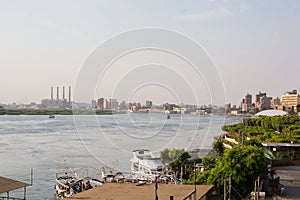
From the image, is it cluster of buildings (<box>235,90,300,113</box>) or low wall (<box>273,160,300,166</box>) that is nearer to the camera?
low wall (<box>273,160,300,166</box>)

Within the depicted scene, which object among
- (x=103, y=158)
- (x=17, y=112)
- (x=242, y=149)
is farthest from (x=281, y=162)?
(x=17, y=112)

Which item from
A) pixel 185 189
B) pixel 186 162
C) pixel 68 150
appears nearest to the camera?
pixel 185 189

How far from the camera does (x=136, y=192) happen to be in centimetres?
630

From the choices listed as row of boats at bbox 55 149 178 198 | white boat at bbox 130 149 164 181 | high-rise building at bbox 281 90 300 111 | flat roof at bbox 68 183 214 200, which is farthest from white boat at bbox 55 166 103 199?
high-rise building at bbox 281 90 300 111

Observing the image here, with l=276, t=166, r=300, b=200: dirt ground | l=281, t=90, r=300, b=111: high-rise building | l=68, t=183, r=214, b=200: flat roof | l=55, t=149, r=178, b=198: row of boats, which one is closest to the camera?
l=68, t=183, r=214, b=200: flat roof

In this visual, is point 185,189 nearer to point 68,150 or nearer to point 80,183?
point 80,183

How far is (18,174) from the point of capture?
17609 millimetres

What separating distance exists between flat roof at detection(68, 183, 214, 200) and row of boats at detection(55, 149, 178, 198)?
6.85 m

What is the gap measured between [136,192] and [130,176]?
12228 mm

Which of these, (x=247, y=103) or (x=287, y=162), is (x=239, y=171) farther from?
(x=247, y=103)

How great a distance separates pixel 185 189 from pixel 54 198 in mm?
9341

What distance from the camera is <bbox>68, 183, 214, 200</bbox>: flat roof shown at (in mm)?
5883

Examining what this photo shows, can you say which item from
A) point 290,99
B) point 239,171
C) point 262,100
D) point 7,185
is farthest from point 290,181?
point 262,100

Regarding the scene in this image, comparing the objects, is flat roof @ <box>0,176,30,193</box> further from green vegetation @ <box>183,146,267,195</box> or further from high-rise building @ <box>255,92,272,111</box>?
high-rise building @ <box>255,92,272,111</box>
